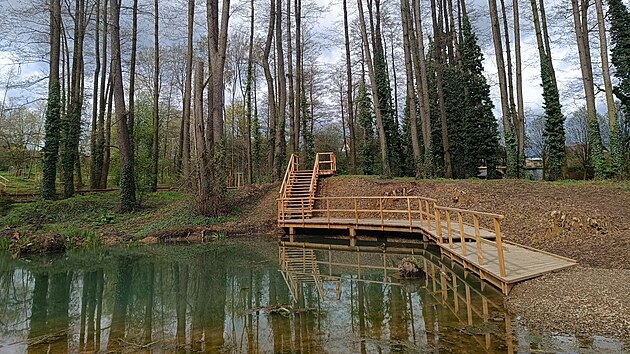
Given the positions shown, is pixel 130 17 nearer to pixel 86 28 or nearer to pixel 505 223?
pixel 86 28

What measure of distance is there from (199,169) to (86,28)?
436 inches

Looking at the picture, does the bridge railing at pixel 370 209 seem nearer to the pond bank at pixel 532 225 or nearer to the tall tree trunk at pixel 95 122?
the pond bank at pixel 532 225

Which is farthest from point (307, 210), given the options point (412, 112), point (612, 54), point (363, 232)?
point (612, 54)

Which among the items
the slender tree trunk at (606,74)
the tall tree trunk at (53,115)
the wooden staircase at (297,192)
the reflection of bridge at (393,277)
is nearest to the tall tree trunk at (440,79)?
the wooden staircase at (297,192)

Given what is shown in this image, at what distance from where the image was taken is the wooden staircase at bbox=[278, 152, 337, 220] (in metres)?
14.2

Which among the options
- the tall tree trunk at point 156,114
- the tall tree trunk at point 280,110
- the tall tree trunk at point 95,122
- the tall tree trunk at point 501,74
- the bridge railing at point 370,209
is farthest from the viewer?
the tall tree trunk at point 156,114

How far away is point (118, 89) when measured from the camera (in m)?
15.3

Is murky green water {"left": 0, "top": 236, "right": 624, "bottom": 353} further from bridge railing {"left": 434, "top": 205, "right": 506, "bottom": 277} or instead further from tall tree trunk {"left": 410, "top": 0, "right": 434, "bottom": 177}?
tall tree trunk {"left": 410, "top": 0, "right": 434, "bottom": 177}

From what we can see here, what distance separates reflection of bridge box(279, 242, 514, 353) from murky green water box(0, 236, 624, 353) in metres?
0.02

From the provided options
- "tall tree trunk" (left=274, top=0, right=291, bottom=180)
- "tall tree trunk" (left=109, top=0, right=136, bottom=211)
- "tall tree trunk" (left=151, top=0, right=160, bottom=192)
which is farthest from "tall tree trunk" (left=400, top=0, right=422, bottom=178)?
"tall tree trunk" (left=151, top=0, right=160, bottom=192)

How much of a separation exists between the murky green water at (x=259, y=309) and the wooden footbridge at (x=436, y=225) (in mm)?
442

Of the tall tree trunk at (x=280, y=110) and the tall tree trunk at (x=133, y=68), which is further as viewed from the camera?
the tall tree trunk at (x=133, y=68)

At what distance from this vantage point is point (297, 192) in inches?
637

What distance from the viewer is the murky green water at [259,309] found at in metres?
4.03
